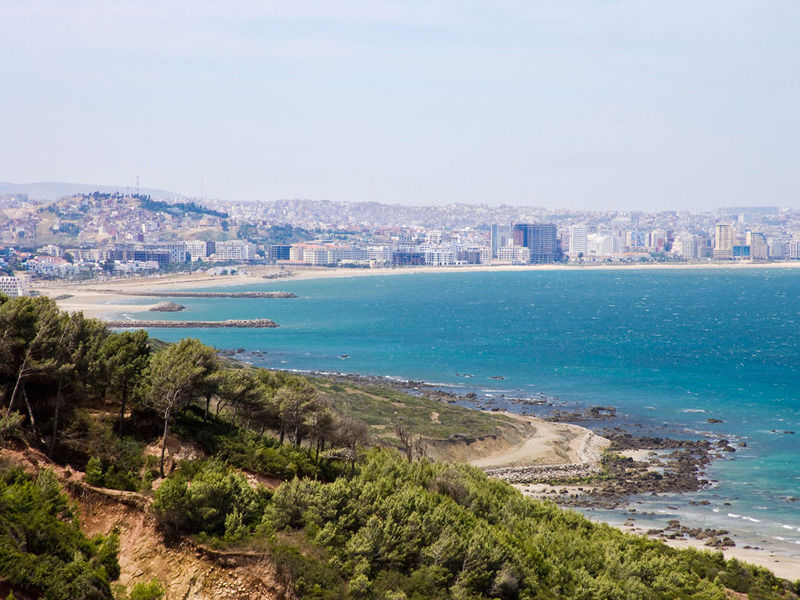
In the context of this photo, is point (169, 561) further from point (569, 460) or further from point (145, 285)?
point (145, 285)

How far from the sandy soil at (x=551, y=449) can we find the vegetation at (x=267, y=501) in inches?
666

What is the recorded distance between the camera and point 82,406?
1752 centimetres

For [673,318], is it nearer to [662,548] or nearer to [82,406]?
[662,548]

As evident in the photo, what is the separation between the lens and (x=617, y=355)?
70.9 m

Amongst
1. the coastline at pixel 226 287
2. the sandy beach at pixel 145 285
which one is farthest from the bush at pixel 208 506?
the sandy beach at pixel 145 285

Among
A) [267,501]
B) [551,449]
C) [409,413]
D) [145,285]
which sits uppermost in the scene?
[267,501]

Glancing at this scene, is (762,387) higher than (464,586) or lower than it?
lower

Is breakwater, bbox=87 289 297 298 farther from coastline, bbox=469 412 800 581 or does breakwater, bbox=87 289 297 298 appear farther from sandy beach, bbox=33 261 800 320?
coastline, bbox=469 412 800 581

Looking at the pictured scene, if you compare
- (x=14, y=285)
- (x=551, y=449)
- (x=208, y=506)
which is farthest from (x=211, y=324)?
(x=208, y=506)

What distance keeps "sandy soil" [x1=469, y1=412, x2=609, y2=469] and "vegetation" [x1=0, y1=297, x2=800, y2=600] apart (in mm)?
16926

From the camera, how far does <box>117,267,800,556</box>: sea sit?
3422cm

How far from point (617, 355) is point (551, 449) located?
32.8 meters

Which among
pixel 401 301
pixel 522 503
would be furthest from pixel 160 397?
pixel 401 301

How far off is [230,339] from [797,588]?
6786 centimetres
